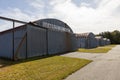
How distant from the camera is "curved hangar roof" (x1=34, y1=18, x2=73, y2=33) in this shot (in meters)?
20.0

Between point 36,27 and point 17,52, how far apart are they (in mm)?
4324

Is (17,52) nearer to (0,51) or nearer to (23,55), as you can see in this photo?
(23,55)

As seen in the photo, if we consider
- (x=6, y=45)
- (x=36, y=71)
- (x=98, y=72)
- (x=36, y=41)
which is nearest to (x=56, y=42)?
(x=36, y=41)

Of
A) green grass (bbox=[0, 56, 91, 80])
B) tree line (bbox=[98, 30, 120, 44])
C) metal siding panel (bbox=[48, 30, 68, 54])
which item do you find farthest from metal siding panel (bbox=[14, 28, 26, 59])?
tree line (bbox=[98, 30, 120, 44])

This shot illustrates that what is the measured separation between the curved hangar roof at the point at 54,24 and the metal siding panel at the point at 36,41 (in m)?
1.43

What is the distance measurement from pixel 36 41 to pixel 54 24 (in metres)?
6.71

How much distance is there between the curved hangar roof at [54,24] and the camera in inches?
787

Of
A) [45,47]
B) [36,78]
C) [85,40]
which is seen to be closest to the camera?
[36,78]

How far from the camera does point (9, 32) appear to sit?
51.4 feet

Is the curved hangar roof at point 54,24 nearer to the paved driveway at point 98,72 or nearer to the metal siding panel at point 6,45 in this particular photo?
the metal siding panel at point 6,45

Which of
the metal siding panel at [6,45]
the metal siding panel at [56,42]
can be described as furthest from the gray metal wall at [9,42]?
the metal siding panel at [56,42]

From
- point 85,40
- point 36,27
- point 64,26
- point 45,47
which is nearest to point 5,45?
point 36,27

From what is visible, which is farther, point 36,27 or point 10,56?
point 36,27

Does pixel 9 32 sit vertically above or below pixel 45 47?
above
